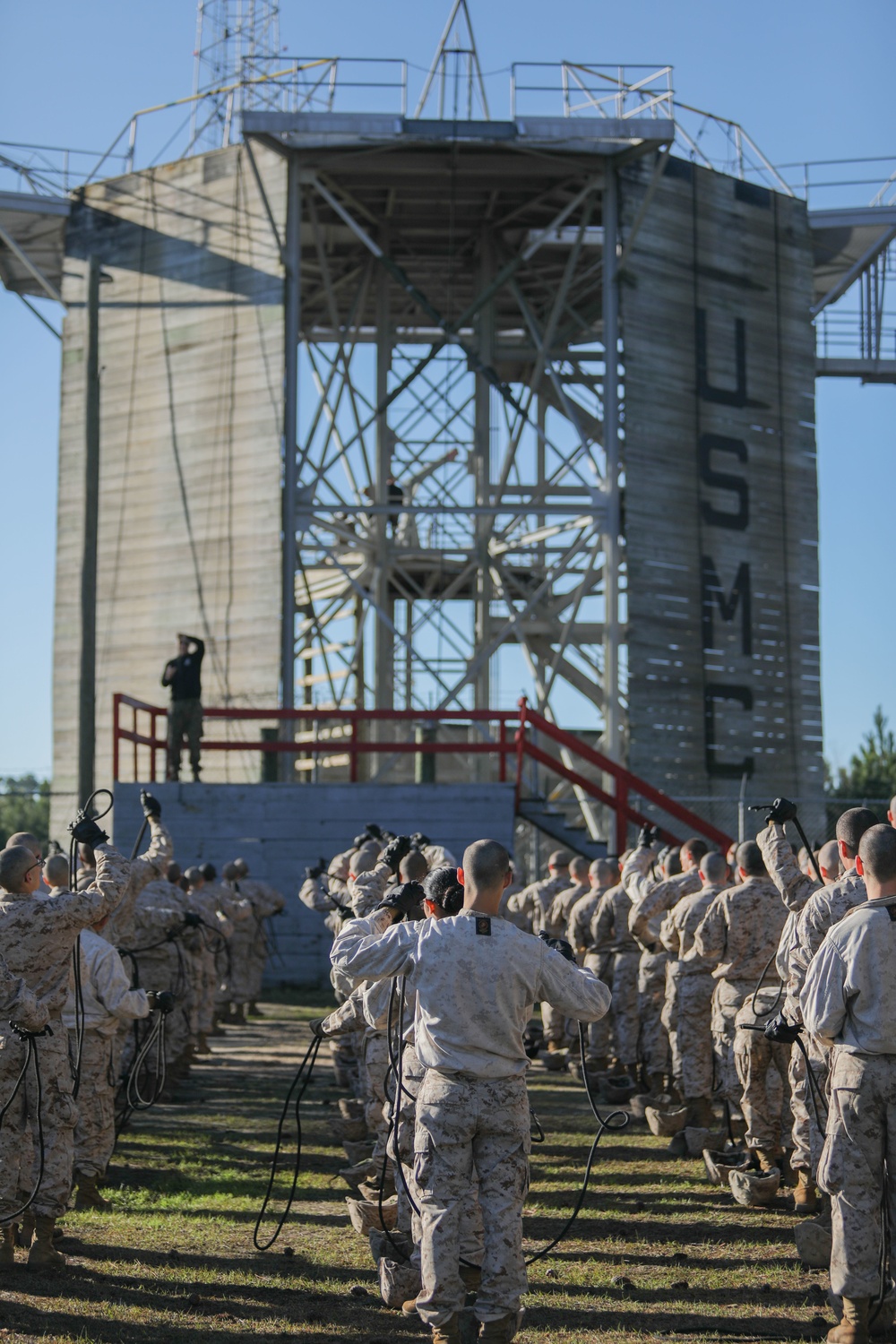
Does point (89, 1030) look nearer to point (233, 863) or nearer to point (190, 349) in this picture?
point (233, 863)

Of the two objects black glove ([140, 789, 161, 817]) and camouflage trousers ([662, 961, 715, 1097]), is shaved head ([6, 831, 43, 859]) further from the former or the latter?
camouflage trousers ([662, 961, 715, 1097])

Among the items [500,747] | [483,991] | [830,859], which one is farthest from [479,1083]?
[500,747]

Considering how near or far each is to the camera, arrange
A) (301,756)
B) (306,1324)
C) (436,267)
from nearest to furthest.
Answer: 1. (306,1324)
2. (436,267)
3. (301,756)

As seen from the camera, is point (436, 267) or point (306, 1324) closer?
point (306, 1324)

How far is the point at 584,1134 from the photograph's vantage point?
40.5 ft

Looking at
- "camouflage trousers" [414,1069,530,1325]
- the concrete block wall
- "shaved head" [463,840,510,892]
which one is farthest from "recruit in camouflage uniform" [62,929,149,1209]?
the concrete block wall

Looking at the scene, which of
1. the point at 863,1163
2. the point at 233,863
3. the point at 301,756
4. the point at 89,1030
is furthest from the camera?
the point at 301,756

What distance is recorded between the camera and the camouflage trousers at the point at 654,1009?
13492 mm

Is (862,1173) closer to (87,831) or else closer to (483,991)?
(483,991)

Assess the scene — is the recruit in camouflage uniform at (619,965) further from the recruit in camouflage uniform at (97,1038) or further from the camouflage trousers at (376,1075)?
the recruit in camouflage uniform at (97,1038)

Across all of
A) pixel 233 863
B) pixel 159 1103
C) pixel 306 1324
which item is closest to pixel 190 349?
pixel 233 863

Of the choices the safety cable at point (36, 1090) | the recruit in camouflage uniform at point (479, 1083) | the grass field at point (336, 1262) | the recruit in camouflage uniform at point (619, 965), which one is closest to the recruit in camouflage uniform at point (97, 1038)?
the grass field at point (336, 1262)

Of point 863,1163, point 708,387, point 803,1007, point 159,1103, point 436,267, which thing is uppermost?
point 436,267

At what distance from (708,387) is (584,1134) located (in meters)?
16.8
